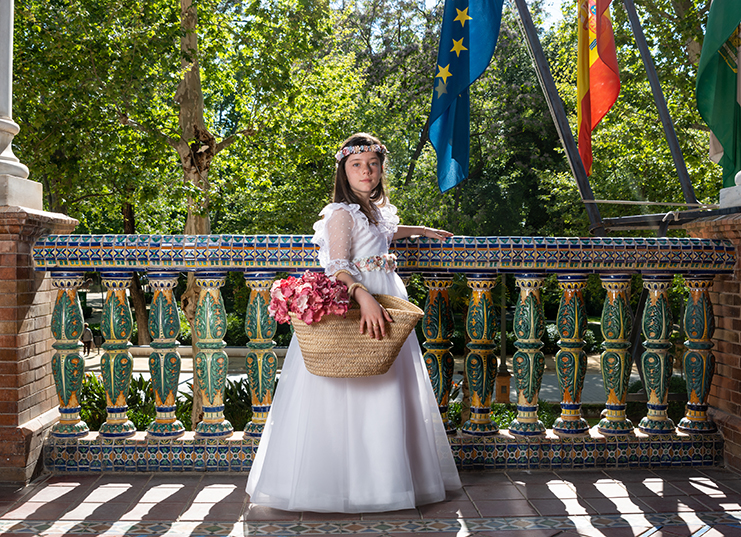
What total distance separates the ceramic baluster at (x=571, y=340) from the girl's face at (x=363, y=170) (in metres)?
1.28

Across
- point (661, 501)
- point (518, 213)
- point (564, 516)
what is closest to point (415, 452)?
point (564, 516)

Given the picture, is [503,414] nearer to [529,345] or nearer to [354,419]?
[529,345]

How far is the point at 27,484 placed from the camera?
11.3 feet

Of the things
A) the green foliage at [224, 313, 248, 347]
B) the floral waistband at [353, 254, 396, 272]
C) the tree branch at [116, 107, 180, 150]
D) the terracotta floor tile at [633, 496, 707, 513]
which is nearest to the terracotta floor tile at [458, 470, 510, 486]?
the terracotta floor tile at [633, 496, 707, 513]

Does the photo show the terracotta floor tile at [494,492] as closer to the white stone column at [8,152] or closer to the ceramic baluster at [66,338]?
the ceramic baluster at [66,338]

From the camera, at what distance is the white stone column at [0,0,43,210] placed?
3.49 metres

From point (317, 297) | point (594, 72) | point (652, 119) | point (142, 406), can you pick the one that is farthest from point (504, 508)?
point (652, 119)

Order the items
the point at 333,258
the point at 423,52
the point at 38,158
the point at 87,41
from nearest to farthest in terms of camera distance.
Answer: the point at 333,258
the point at 87,41
the point at 38,158
the point at 423,52

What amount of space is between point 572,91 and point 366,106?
5.27 metres

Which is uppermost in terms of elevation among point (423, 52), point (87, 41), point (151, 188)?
point (423, 52)

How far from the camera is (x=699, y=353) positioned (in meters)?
3.82

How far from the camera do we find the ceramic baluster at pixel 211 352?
3543 mm

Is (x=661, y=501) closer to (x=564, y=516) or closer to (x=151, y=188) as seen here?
(x=564, y=516)

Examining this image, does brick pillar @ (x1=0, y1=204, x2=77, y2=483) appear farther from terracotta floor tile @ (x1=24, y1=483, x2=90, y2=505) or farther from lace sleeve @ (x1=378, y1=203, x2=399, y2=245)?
lace sleeve @ (x1=378, y1=203, x2=399, y2=245)
